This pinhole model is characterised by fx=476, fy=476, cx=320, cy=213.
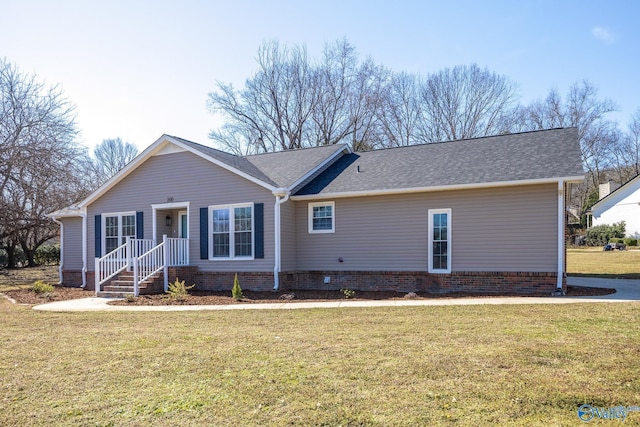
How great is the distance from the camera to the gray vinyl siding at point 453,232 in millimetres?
12078

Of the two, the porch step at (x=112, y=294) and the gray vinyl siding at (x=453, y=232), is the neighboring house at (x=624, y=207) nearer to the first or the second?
the gray vinyl siding at (x=453, y=232)

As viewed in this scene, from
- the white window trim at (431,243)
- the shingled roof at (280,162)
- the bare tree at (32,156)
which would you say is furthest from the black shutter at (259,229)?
the bare tree at (32,156)

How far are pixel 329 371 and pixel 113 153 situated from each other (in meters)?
53.9

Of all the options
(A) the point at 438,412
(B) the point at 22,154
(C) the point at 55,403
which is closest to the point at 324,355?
(A) the point at 438,412

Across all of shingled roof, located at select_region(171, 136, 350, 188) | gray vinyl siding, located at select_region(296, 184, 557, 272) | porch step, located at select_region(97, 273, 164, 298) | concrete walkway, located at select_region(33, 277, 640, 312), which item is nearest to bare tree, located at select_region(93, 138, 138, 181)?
shingled roof, located at select_region(171, 136, 350, 188)

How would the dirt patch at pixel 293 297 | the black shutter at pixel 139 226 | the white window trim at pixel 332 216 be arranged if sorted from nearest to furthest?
the dirt patch at pixel 293 297, the white window trim at pixel 332 216, the black shutter at pixel 139 226

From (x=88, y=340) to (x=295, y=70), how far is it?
29.4 metres

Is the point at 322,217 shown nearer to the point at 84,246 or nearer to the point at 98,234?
the point at 98,234

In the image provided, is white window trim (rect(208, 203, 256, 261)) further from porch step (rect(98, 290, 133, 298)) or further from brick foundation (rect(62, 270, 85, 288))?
brick foundation (rect(62, 270, 85, 288))

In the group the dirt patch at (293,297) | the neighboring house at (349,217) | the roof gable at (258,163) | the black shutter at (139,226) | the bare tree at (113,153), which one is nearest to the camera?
the dirt patch at (293,297)

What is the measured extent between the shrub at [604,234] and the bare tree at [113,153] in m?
45.1

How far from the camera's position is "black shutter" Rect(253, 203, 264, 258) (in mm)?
14289

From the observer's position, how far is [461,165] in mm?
13945

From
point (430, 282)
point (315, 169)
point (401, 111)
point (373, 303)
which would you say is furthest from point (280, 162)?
point (401, 111)
